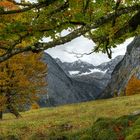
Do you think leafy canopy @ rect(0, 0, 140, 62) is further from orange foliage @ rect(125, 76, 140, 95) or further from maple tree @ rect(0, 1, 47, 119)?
orange foliage @ rect(125, 76, 140, 95)

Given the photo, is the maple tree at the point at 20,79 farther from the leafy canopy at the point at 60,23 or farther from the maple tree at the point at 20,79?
the leafy canopy at the point at 60,23

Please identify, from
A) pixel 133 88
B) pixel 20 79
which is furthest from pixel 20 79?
pixel 133 88

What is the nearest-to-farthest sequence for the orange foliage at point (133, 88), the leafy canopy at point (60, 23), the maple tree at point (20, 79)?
1. the leafy canopy at point (60, 23)
2. the maple tree at point (20, 79)
3. the orange foliage at point (133, 88)

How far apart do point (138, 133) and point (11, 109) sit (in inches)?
1336

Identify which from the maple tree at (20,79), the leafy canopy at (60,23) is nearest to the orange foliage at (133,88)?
the maple tree at (20,79)

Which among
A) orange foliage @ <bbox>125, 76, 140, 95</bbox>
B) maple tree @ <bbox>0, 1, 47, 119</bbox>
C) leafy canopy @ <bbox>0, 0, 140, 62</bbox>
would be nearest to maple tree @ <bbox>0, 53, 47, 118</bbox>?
maple tree @ <bbox>0, 1, 47, 119</bbox>

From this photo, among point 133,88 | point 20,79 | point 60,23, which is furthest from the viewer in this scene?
point 133,88

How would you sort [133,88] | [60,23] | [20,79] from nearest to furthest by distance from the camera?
[60,23] → [20,79] → [133,88]

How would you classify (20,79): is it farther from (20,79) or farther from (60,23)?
(60,23)

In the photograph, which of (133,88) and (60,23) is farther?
(133,88)

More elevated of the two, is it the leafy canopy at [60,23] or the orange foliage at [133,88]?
the leafy canopy at [60,23]

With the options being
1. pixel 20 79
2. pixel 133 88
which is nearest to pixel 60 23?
pixel 20 79

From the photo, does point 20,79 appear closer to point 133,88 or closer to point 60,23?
point 60,23

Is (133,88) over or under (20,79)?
under
